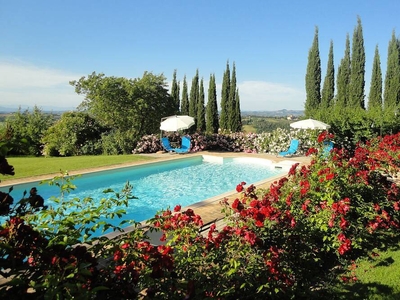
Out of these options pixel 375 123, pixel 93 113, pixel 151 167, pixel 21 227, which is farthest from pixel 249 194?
pixel 93 113

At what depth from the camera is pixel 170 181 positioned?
11.4 metres

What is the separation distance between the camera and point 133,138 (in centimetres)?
1644

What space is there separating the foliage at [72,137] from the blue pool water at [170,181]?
550 cm

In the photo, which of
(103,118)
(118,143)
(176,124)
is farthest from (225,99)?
(118,143)

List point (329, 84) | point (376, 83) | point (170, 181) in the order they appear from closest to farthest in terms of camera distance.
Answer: point (170, 181), point (329, 84), point (376, 83)

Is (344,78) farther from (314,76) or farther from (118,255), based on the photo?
(118,255)

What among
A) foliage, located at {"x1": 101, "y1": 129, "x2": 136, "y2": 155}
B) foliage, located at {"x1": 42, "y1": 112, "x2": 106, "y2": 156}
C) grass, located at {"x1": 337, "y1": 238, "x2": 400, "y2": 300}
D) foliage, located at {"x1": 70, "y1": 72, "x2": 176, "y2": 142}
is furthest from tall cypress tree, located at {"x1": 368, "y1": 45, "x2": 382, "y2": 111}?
grass, located at {"x1": 337, "y1": 238, "x2": 400, "y2": 300}

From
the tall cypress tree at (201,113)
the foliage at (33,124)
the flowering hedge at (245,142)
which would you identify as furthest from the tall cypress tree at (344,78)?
the foliage at (33,124)

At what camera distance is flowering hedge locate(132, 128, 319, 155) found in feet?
51.7

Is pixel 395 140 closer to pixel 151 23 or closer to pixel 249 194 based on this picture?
pixel 249 194

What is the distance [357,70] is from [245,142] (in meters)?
16.7

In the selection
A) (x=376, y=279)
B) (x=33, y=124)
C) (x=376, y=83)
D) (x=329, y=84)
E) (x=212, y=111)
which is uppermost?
(x=329, y=84)

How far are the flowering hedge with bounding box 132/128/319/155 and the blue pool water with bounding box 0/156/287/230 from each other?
1881 millimetres

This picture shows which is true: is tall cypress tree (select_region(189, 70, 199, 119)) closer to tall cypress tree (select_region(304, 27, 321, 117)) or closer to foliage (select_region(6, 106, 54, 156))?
tall cypress tree (select_region(304, 27, 321, 117))
